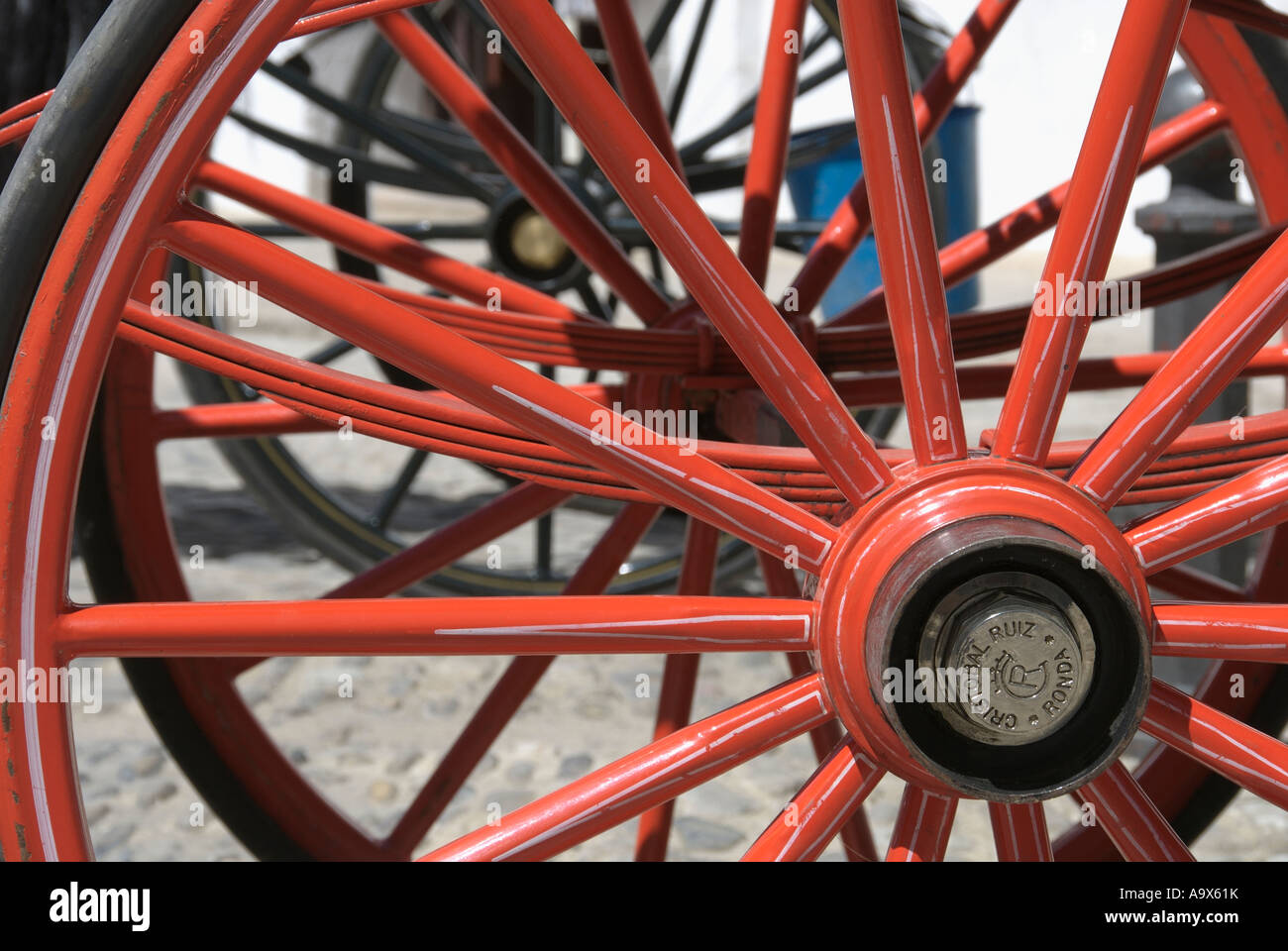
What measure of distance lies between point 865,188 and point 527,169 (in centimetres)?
35

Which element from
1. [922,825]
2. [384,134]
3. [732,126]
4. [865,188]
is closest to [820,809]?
[922,825]

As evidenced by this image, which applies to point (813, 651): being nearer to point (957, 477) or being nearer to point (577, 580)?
point (957, 477)

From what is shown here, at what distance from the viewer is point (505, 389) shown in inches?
32.4

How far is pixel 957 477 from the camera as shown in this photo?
83 cm

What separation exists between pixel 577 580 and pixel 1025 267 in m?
5.35

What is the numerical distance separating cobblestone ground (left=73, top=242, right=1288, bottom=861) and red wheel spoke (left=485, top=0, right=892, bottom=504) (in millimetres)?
928

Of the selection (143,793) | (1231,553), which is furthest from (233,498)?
(1231,553)

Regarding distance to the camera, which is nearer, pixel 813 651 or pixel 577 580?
pixel 813 651

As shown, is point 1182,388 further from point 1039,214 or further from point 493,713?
point 493,713

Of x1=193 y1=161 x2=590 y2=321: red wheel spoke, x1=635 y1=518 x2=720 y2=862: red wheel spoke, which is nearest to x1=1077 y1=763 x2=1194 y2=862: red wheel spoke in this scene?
x1=635 y1=518 x2=720 y2=862: red wheel spoke

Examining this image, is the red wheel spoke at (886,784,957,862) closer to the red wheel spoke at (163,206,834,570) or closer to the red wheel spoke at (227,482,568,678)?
the red wheel spoke at (163,206,834,570)

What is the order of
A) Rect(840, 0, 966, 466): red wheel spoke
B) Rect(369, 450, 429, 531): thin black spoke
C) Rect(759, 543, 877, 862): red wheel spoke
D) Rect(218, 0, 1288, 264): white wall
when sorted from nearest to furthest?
1. Rect(840, 0, 966, 466): red wheel spoke
2. Rect(759, 543, 877, 862): red wheel spoke
3. Rect(369, 450, 429, 531): thin black spoke
4. Rect(218, 0, 1288, 264): white wall

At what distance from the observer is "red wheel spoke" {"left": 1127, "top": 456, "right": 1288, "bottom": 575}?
0.85 m

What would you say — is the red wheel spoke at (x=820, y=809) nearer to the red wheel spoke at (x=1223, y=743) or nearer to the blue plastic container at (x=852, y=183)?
the red wheel spoke at (x=1223, y=743)
